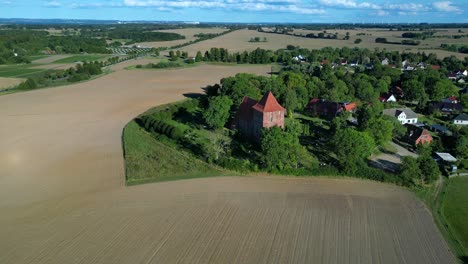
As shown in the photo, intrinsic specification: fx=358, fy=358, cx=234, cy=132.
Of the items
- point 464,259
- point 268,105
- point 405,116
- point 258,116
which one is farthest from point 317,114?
point 464,259

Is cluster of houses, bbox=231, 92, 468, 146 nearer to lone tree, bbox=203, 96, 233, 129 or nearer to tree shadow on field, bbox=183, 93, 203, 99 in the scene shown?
lone tree, bbox=203, 96, 233, 129

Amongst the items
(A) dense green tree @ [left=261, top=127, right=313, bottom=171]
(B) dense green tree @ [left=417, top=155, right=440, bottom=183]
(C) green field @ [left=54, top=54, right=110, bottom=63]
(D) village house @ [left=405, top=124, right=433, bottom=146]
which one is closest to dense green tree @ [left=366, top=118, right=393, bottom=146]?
(D) village house @ [left=405, top=124, right=433, bottom=146]

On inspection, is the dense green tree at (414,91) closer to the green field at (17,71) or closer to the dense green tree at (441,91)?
the dense green tree at (441,91)

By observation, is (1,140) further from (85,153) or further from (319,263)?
(319,263)

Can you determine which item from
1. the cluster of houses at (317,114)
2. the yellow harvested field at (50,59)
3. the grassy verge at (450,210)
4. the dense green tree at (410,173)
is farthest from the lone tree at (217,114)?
the yellow harvested field at (50,59)

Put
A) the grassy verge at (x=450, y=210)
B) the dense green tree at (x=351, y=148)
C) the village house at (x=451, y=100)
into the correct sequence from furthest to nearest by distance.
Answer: the village house at (x=451, y=100)
the dense green tree at (x=351, y=148)
the grassy verge at (x=450, y=210)

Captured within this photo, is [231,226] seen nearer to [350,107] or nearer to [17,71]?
[350,107]
